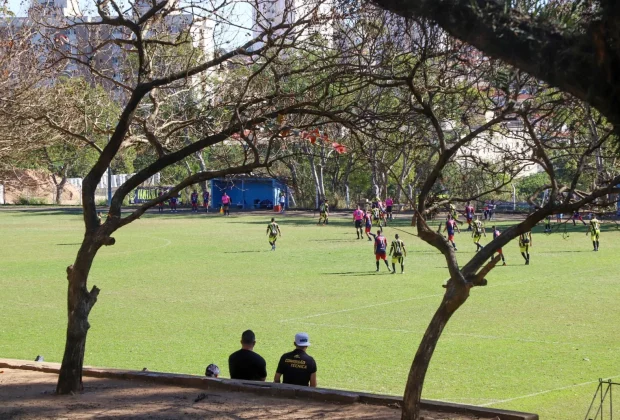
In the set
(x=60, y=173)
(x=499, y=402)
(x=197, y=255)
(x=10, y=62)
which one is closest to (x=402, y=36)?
(x=499, y=402)

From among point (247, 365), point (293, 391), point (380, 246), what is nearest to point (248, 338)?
point (247, 365)

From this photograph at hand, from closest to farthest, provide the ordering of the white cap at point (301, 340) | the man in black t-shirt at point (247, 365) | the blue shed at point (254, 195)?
the man in black t-shirt at point (247, 365)
the white cap at point (301, 340)
the blue shed at point (254, 195)

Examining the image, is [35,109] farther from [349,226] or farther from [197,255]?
[349,226]

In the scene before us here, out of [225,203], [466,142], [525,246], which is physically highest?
[466,142]

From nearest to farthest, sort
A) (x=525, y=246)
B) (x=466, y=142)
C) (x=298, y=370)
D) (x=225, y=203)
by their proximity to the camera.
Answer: (x=466, y=142) < (x=298, y=370) < (x=525, y=246) < (x=225, y=203)

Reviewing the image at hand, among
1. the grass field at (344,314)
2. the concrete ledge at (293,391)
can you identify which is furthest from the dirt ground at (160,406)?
the grass field at (344,314)

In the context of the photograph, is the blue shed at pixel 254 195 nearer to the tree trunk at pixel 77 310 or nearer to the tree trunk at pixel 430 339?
the tree trunk at pixel 77 310

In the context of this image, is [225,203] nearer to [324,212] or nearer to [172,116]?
[324,212]

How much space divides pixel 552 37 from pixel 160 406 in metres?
6.77

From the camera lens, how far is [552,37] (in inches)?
259

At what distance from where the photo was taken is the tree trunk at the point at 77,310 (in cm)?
1125

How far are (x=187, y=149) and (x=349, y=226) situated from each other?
45.6 metres

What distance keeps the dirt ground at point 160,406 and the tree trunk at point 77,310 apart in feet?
1.07

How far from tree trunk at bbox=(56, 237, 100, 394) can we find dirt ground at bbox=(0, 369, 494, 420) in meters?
0.32
